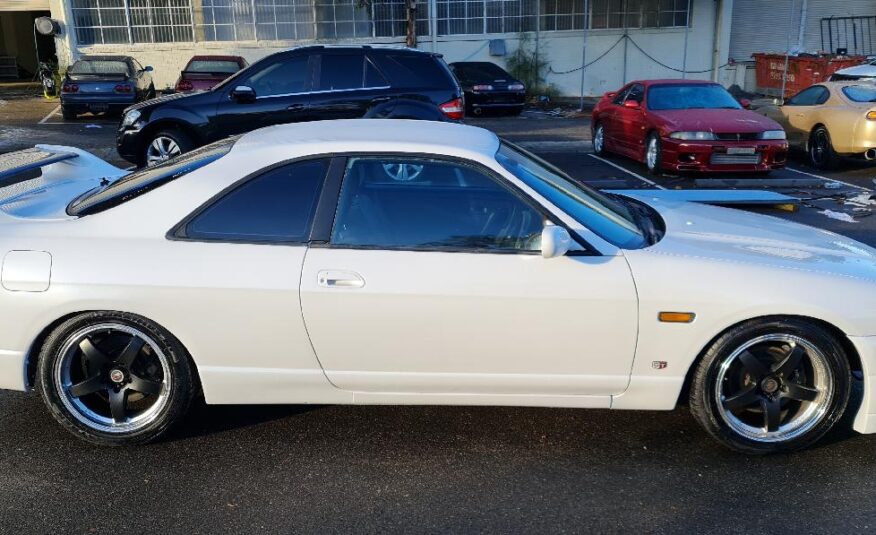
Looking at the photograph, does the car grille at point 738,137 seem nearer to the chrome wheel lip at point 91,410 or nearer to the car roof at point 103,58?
the chrome wheel lip at point 91,410

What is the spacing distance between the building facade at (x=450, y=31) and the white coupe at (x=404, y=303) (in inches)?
844

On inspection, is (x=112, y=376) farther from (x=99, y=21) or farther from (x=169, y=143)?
(x=99, y=21)

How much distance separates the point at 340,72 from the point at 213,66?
33.0ft

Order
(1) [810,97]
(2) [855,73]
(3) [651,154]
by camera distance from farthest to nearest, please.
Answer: (2) [855,73]
(1) [810,97]
(3) [651,154]

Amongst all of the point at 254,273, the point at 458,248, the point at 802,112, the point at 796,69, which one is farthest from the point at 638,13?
the point at 254,273

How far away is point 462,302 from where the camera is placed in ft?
12.1

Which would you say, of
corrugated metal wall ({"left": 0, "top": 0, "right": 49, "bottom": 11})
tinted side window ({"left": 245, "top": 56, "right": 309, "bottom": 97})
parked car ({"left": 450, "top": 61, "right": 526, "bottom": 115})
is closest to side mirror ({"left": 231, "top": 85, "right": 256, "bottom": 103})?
tinted side window ({"left": 245, "top": 56, "right": 309, "bottom": 97})

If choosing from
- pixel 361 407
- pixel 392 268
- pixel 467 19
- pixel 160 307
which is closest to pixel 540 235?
pixel 392 268

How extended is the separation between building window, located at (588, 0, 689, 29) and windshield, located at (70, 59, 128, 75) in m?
13.9

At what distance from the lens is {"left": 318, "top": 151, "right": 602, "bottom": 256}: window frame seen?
375 cm

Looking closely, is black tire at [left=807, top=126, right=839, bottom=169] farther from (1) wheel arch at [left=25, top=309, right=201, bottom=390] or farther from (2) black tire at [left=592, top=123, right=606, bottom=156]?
(1) wheel arch at [left=25, top=309, right=201, bottom=390]

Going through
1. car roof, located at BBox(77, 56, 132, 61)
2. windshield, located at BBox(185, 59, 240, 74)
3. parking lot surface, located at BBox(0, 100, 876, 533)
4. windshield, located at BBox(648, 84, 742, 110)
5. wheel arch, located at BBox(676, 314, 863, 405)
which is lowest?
parking lot surface, located at BBox(0, 100, 876, 533)

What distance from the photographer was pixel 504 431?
414cm

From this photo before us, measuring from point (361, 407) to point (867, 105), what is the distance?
10476mm
